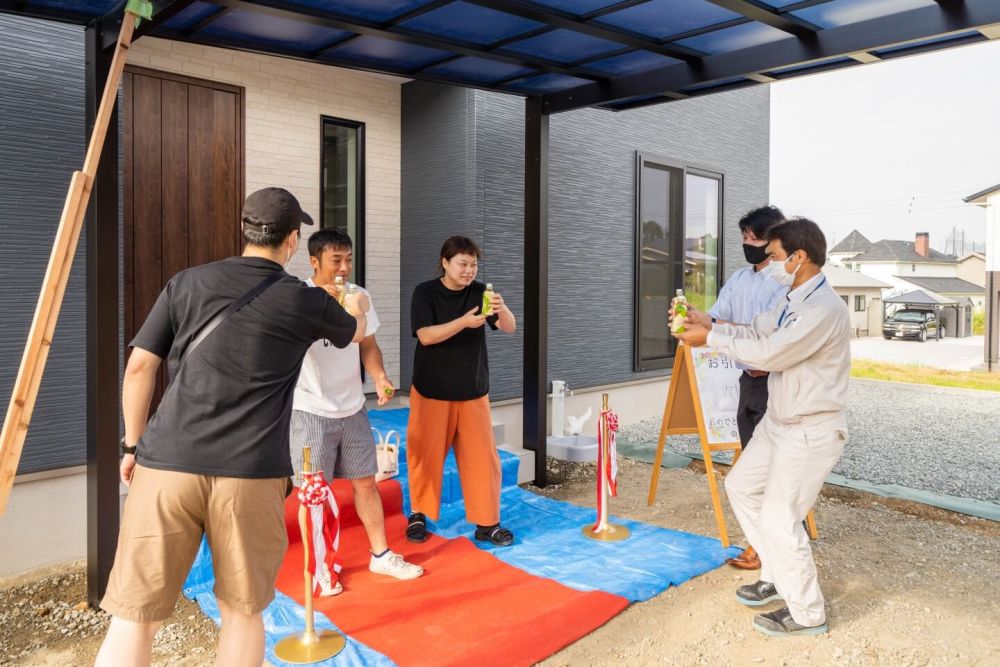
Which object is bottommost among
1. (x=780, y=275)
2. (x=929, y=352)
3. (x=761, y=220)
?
(x=929, y=352)

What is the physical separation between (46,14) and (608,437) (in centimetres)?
382

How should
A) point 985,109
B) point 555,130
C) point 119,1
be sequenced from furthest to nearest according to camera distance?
point 985,109
point 555,130
point 119,1

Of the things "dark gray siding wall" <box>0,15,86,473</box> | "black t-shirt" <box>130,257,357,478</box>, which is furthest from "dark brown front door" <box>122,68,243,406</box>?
"black t-shirt" <box>130,257,357,478</box>

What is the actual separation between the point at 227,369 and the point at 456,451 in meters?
2.39

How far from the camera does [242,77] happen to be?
5.51 m

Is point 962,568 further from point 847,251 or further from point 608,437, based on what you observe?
point 847,251

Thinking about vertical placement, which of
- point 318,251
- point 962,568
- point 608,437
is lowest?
point 962,568

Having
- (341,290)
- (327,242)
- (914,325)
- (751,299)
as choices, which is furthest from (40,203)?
(914,325)

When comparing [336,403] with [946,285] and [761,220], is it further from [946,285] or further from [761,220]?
[946,285]

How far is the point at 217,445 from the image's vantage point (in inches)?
85.6

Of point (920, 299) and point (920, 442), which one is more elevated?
point (920, 299)

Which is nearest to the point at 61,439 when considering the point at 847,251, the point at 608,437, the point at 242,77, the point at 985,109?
the point at 242,77

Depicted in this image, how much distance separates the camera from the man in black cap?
7.05 ft

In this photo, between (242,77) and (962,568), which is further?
(242,77)
